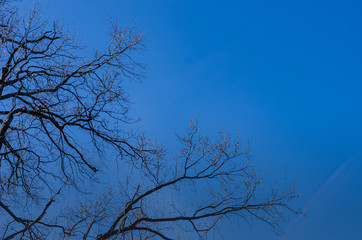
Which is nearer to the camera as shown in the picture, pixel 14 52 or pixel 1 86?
pixel 1 86

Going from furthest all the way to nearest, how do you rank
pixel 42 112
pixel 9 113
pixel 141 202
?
pixel 141 202 < pixel 42 112 < pixel 9 113

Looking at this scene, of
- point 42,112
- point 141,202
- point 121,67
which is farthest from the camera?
point 121,67

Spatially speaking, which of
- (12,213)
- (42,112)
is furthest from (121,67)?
(12,213)

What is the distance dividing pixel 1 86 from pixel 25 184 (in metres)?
1.93

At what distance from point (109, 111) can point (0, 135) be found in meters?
2.05

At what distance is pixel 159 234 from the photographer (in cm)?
705

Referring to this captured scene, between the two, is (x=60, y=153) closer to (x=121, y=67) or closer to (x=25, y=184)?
(x=25, y=184)

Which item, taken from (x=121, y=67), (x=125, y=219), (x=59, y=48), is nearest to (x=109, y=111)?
(x=121, y=67)

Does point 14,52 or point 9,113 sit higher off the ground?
point 14,52

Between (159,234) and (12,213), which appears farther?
(159,234)

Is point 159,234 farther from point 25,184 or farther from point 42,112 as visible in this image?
point 42,112

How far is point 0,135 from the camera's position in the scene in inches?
235

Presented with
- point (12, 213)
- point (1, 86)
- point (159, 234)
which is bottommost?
point (159, 234)

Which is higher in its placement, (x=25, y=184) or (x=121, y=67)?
(x=121, y=67)
